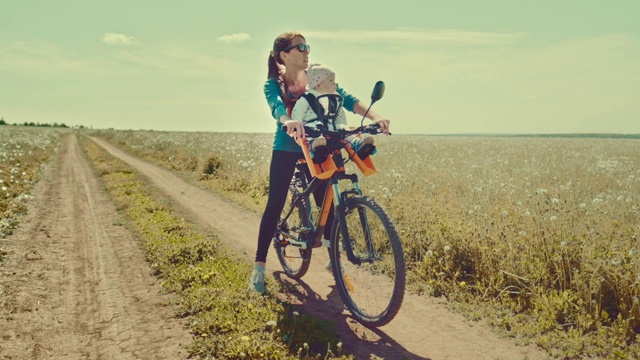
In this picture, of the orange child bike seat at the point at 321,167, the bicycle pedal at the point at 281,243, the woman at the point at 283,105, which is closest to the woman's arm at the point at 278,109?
the woman at the point at 283,105

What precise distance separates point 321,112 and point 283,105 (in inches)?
19.4

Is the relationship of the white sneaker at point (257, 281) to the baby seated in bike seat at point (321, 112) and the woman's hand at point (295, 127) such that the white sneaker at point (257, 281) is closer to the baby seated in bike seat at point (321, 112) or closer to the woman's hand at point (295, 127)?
the baby seated in bike seat at point (321, 112)

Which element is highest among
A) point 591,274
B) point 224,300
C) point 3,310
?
point 591,274

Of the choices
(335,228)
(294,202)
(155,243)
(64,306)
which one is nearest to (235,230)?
(155,243)

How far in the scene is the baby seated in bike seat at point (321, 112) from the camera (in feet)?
14.7

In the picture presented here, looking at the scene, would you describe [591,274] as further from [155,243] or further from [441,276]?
[155,243]

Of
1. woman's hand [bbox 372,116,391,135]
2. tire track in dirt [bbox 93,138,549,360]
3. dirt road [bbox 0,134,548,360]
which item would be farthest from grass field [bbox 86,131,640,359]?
woman's hand [bbox 372,116,391,135]

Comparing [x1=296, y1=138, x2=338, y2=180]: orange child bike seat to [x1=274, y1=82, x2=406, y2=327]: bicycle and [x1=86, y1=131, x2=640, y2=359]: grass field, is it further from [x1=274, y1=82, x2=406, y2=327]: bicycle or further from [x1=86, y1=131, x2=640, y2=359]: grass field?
[x1=86, y1=131, x2=640, y2=359]: grass field

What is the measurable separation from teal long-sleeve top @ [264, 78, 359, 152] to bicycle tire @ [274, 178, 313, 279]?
0.98 metres

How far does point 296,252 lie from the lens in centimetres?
645

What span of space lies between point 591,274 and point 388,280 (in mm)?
2280

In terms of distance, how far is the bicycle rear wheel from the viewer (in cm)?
434

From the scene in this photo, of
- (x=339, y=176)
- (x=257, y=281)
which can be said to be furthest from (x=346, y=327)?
(x=339, y=176)

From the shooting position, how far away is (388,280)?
5820 mm
